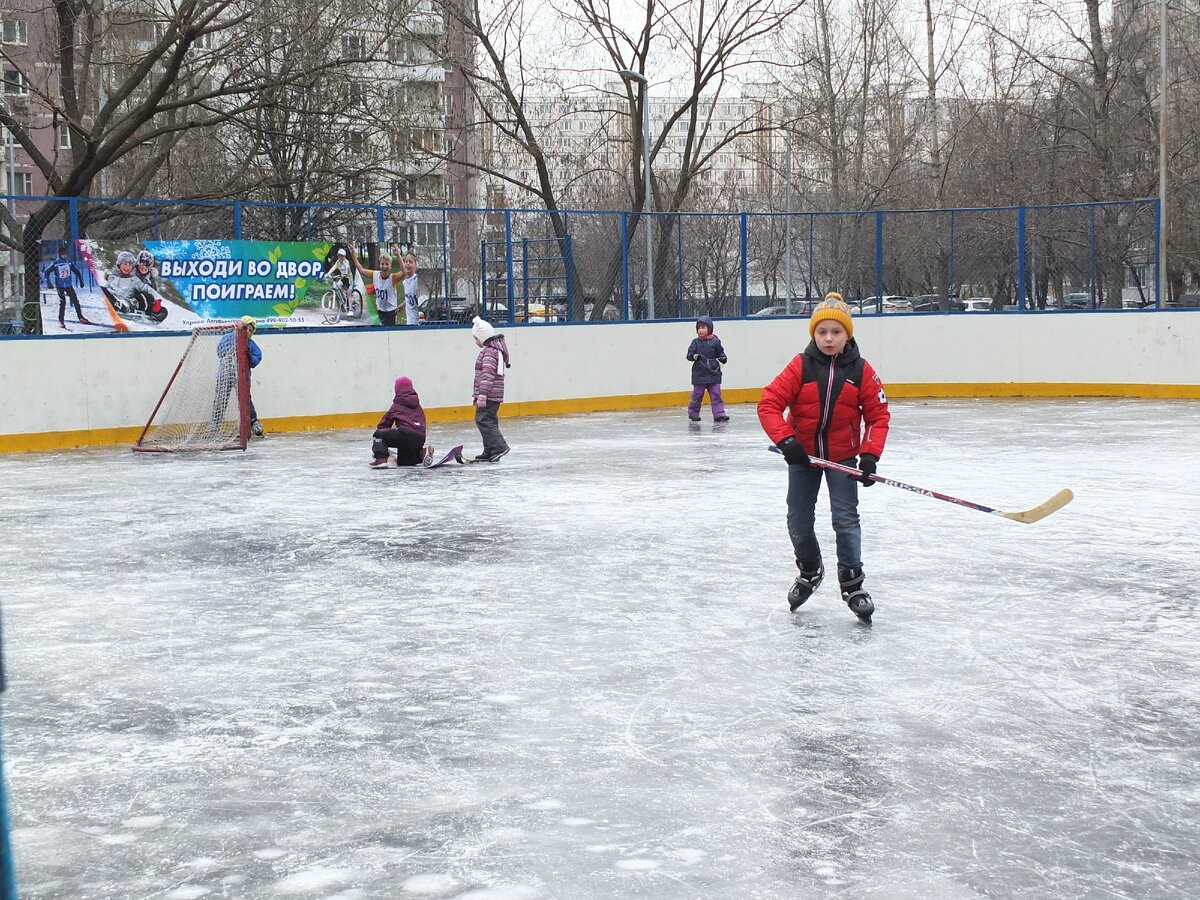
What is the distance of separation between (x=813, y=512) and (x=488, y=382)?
6.86m

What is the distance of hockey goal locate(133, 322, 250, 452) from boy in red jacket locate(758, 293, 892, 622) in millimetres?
9678

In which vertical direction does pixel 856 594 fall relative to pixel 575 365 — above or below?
below

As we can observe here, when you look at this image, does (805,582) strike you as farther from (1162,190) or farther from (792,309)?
(1162,190)

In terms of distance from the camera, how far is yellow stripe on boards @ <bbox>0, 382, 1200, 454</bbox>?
15383 mm

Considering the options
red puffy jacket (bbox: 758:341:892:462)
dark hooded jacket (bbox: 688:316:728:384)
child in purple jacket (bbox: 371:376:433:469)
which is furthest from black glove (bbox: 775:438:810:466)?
dark hooded jacket (bbox: 688:316:728:384)

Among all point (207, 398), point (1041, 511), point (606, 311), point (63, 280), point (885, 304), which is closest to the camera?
point (1041, 511)

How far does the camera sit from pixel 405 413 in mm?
12648

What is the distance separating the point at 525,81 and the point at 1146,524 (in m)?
21.4

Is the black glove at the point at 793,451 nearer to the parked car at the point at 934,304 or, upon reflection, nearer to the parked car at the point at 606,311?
the parked car at the point at 606,311

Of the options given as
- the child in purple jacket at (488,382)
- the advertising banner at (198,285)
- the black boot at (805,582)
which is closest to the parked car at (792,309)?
the advertising banner at (198,285)

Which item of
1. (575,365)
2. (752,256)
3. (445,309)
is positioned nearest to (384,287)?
(445,309)

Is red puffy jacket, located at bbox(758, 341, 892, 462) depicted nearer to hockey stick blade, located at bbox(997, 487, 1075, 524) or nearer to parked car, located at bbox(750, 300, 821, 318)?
hockey stick blade, located at bbox(997, 487, 1075, 524)

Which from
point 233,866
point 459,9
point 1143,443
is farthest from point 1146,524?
point 459,9

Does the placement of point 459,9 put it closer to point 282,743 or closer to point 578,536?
point 578,536
